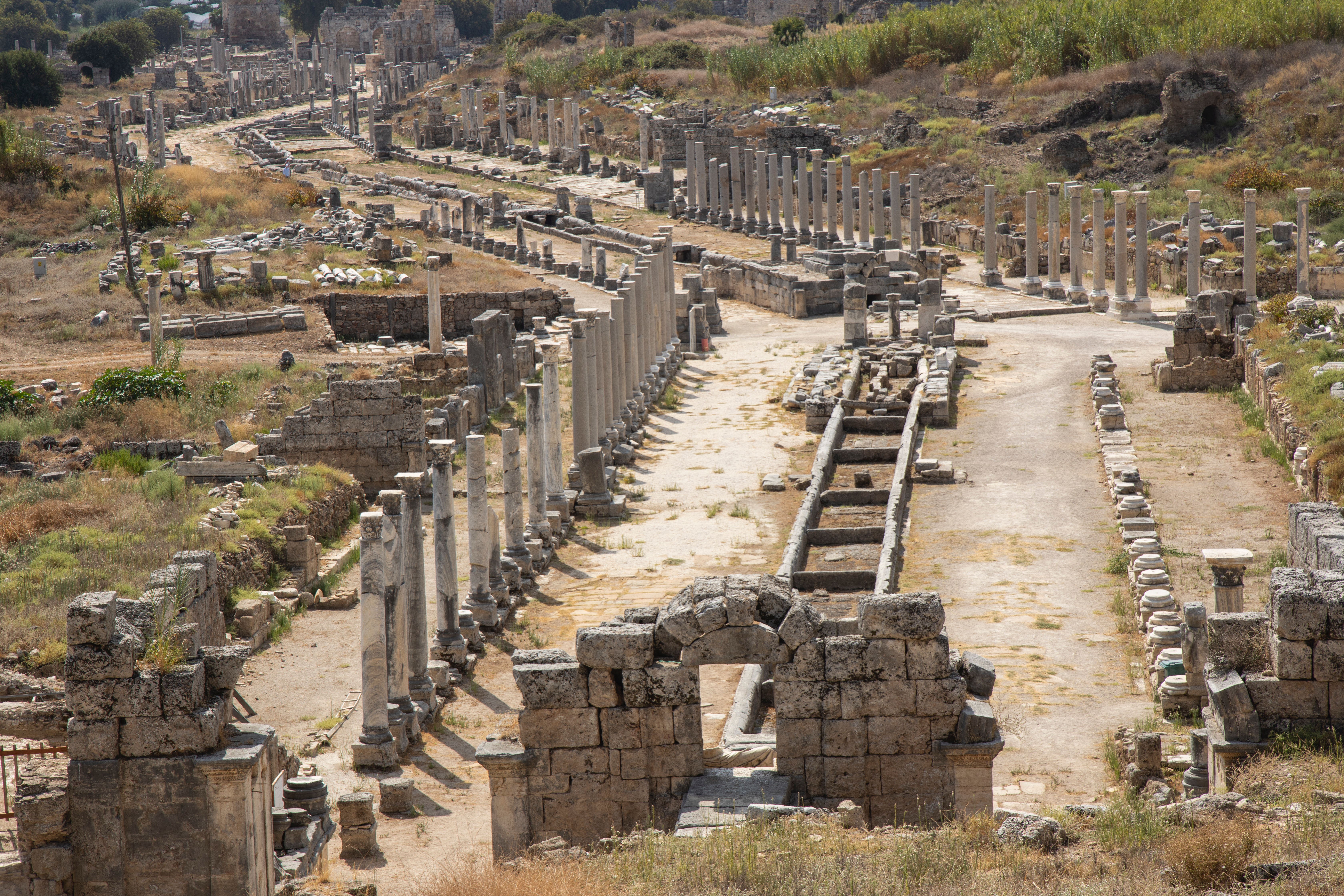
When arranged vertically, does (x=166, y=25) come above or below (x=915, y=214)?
above

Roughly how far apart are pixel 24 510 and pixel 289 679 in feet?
19.2

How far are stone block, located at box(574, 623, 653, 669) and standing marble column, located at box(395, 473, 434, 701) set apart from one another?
518 cm

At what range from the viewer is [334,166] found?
76375 mm

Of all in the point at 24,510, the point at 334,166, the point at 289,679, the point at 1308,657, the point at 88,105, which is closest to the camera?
the point at 1308,657

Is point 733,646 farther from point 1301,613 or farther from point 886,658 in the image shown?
point 1301,613

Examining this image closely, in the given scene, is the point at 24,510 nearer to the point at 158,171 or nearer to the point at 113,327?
the point at 113,327

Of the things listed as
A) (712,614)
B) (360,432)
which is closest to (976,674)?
(712,614)

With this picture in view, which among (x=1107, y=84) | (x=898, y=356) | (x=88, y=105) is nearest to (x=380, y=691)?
(x=898, y=356)

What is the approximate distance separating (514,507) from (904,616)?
10.7 m

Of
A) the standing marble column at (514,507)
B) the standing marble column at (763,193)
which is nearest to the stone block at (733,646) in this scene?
the standing marble column at (514,507)

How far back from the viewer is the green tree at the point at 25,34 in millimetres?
122875

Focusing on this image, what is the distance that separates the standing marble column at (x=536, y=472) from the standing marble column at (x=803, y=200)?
91.8ft

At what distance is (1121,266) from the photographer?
38438 mm

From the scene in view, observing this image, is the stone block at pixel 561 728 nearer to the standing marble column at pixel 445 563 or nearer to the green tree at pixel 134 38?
the standing marble column at pixel 445 563
